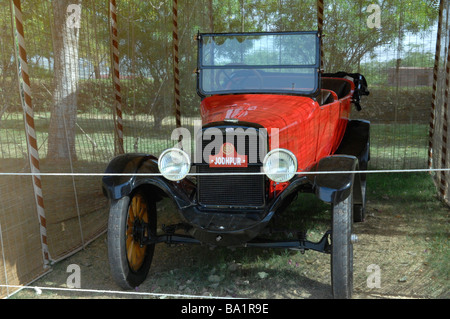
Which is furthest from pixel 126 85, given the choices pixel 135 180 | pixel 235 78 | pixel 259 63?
pixel 135 180

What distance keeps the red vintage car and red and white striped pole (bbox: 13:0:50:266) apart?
0.74 m

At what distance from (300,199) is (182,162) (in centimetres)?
293

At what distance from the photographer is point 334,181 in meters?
3.24

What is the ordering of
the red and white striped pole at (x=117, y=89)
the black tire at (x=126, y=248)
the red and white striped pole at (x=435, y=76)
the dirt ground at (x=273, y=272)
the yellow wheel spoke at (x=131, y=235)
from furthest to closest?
the red and white striped pole at (x=435, y=76) < the red and white striped pole at (x=117, y=89) < the yellow wheel spoke at (x=131, y=235) < the dirt ground at (x=273, y=272) < the black tire at (x=126, y=248)

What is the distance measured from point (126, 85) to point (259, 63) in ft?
7.61

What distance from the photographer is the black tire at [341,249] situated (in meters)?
3.18

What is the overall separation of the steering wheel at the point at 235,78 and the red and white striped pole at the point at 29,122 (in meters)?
1.68

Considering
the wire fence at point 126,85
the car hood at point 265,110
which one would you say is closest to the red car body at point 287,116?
the car hood at point 265,110

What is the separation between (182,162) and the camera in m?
3.57

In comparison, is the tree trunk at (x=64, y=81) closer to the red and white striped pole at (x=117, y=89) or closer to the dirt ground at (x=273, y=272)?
the red and white striped pole at (x=117, y=89)

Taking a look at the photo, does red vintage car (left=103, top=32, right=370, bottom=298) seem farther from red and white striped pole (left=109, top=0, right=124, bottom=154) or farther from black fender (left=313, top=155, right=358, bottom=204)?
red and white striped pole (left=109, top=0, right=124, bottom=154)
